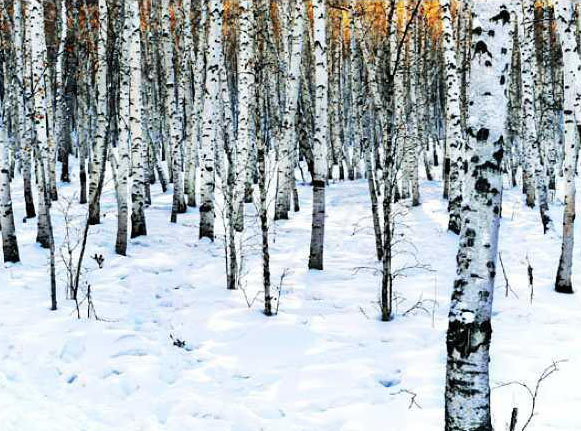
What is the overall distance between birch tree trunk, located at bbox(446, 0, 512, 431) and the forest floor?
1.20 metres

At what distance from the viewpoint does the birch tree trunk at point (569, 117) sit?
7.80m

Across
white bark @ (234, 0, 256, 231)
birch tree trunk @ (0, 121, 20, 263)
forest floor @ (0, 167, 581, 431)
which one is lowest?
forest floor @ (0, 167, 581, 431)

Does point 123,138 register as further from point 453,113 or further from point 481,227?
point 481,227

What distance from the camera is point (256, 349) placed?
634 centimetres

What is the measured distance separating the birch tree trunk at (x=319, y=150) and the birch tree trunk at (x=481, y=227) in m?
5.99

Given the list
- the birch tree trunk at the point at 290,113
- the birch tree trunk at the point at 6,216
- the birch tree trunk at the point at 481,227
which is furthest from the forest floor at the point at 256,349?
the birch tree trunk at the point at 290,113

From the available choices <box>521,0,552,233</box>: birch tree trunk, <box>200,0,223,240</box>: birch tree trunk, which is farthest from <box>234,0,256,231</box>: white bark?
<box>521,0,552,233</box>: birch tree trunk

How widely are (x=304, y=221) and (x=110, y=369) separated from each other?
380 inches

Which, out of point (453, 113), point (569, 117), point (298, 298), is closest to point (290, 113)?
point (453, 113)

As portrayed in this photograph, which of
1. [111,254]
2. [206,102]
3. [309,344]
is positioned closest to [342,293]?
[309,344]

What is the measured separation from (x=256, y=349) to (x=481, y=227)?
3.67 metres

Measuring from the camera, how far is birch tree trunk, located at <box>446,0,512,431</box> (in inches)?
134

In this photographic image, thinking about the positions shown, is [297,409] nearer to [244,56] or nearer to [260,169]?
[260,169]

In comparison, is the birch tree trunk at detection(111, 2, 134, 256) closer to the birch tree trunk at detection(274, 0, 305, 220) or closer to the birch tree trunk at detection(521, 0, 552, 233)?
the birch tree trunk at detection(274, 0, 305, 220)
